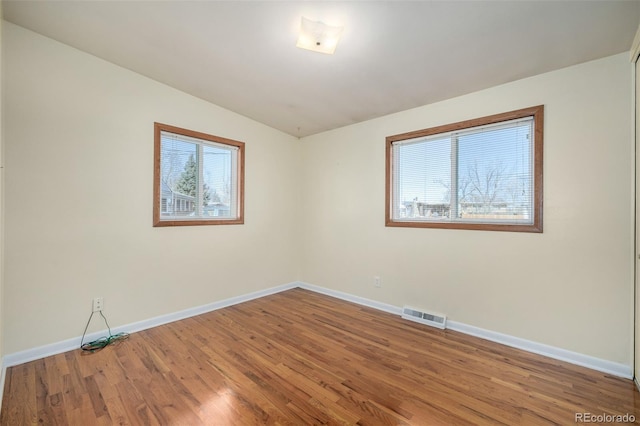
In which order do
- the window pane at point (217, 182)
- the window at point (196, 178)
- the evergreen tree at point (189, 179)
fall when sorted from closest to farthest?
the window at point (196, 178) → the evergreen tree at point (189, 179) → the window pane at point (217, 182)

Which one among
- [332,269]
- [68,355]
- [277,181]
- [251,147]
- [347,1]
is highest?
[347,1]

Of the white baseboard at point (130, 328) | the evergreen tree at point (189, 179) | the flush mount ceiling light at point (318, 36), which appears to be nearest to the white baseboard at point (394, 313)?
the white baseboard at point (130, 328)

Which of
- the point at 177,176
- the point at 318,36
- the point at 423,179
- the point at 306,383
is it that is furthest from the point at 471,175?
the point at 177,176

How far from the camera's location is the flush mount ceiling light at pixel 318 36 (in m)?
2.00

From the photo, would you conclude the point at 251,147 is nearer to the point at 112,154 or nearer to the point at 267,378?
the point at 112,154

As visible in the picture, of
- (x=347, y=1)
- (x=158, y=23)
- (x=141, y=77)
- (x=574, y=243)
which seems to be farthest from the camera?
(x=141, y=77)

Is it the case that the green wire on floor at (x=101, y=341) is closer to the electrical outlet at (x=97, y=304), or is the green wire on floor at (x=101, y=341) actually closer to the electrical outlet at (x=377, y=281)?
the electrical outlet at (x=97, y=304)

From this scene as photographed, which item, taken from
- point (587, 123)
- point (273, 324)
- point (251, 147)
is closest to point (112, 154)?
point (251, 147)

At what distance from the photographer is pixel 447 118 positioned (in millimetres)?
3004

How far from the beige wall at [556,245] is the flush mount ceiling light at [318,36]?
1.55 m

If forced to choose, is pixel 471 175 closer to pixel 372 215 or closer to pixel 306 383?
pixel 372 215

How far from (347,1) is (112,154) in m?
2.56

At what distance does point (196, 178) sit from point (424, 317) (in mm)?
3201

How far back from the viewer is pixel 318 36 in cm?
206
